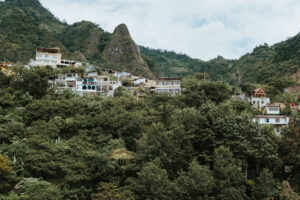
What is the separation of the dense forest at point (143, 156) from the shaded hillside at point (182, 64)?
64405 millimetres

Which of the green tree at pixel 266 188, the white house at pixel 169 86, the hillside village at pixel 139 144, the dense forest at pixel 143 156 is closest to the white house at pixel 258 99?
the hillside village at pixel 139 144

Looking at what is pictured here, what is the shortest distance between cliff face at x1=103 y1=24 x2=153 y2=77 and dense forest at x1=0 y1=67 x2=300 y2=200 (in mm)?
59490

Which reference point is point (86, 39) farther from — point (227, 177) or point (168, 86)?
point (227, 177)

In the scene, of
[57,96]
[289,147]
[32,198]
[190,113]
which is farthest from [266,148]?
[57,96]

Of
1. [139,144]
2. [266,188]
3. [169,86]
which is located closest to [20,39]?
[169,86]

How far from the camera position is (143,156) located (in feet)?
70.9

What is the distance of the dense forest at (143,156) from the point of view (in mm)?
19172

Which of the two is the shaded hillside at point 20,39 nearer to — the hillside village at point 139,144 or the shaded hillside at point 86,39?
the shaded hillside at point 86,39

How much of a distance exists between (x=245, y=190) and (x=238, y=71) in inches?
2955

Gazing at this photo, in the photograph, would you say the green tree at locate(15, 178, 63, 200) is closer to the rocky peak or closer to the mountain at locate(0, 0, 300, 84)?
the mountain at locate(0, 0, 300, 84)

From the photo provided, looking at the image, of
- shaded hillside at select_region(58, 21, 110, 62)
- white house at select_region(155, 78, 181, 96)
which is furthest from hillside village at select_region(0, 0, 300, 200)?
shaded hillside at select_region(58, 21, 110, 62)

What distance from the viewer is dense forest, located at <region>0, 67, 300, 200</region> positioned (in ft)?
62.9

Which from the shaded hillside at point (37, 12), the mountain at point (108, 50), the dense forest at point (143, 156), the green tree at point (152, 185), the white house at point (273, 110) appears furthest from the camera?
the shaded hillside at point (37, 12)

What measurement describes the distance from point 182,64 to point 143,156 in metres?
110
